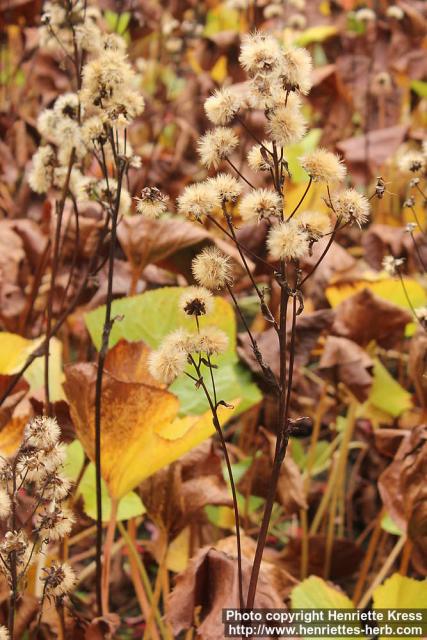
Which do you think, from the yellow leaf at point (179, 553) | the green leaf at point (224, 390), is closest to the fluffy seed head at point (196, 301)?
the green leaf at point (224, 390)

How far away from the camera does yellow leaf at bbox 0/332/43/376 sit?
96 centimetres

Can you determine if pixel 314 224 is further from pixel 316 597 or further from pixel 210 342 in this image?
pixel 316 597

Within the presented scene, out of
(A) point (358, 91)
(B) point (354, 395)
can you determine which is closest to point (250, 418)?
(B) point (354, 395)

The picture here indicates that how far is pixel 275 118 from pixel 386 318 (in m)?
0.53

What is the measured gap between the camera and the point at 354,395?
1038mm

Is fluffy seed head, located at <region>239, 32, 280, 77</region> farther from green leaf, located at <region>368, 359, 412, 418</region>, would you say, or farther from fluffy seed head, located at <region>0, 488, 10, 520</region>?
green leaf, located at <region>368, 359, 412, 418</region>

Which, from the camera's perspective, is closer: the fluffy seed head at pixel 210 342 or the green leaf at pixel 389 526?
the fluffy seed head at pixel 210 342

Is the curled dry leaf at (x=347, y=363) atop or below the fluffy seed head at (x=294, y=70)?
below

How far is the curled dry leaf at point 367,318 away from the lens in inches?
39.8

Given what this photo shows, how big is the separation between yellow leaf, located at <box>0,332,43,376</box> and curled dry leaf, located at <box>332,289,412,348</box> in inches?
14.8

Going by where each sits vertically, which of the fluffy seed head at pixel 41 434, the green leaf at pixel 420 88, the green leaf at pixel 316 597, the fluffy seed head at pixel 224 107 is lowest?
the green leaf at pixel 316 597

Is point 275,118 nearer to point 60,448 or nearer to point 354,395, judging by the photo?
point 60,448

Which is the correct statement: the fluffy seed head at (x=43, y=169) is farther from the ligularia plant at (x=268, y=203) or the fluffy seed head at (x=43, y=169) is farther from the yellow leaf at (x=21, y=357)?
the ligularia plant at (x=268, y=203)

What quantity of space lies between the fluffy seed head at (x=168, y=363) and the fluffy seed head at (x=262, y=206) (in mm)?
104
